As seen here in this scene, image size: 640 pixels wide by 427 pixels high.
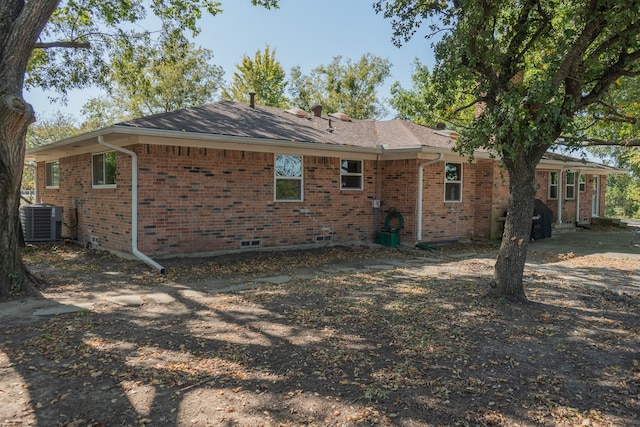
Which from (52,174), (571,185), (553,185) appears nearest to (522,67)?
(553,185)

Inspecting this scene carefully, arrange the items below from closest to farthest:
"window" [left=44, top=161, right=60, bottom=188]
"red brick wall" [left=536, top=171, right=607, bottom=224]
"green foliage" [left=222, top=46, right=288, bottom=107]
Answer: "window" [left=44, top=161, right=60, bottom=188]
"red brick wall" [left=536, top=171, right=607, bottom=224]
"green foliage" [left=222, top=46, right=288, bottom=107]

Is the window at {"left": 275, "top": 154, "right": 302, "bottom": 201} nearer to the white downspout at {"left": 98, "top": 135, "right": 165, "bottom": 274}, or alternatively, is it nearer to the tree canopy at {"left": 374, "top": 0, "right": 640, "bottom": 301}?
the white downspout at {"left": 98, "top": 135, "right": 165, "bottom": 274}

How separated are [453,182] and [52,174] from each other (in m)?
13.5

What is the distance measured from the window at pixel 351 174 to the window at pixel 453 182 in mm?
2739

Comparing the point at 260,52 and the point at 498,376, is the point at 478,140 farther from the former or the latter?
the point at 260,52

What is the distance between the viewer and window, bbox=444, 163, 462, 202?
1348 centimetres

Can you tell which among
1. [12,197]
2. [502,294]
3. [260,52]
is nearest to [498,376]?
[502,294]

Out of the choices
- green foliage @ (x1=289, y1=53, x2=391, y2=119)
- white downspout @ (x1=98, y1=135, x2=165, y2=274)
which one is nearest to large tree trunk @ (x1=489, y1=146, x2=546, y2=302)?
white downspout @ (x1=98, y1=135, x2=165, y2=274)

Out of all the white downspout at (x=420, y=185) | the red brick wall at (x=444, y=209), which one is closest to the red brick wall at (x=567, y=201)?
the red brick wall at (x=444, y=209)

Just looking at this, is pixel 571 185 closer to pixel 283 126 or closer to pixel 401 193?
pixel 401 193

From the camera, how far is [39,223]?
1241 cm

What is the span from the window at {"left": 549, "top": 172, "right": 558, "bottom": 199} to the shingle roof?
6.41 meters

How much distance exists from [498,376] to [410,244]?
29.3ft

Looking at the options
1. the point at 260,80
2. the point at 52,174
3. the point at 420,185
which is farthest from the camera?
the point at 260,80
